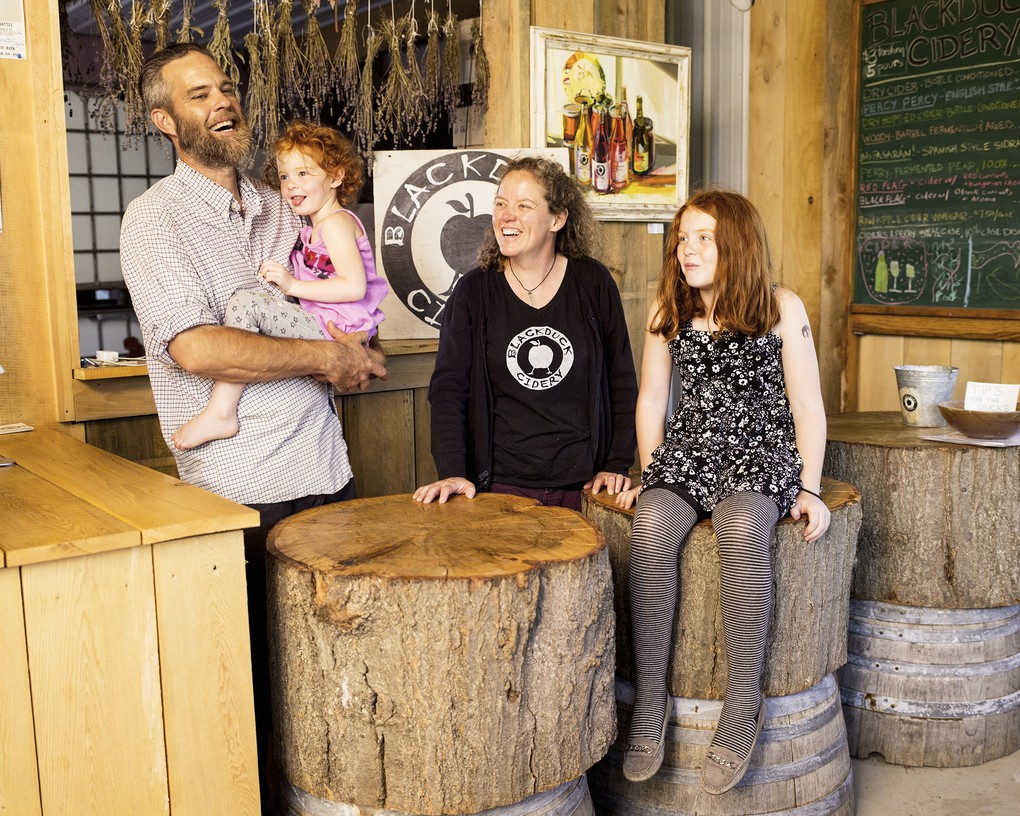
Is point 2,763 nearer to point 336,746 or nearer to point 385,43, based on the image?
point 336,746

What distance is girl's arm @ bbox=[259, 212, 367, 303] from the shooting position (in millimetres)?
2484

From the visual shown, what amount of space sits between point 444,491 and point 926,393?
4.94 feet

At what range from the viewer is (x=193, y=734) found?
5.76 ft

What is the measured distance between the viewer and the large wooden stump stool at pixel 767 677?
2.21 meters

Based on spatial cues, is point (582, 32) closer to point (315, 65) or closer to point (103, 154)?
point (315, 65)

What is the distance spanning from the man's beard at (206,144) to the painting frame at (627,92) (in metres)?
1.53

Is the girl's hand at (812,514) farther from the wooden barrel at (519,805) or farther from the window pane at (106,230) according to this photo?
the window pane at (106,230)

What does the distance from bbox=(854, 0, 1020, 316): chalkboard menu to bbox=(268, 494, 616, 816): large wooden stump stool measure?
109 inches

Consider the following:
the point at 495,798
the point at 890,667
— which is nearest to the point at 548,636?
the point at 495,798

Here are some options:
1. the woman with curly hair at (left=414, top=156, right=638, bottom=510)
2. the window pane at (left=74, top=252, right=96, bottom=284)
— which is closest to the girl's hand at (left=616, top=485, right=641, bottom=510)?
the woman with curly hair at (left=414, top=156, right=638, bottom=510)

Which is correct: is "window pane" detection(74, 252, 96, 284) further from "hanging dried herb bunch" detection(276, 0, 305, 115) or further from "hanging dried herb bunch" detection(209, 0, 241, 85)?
"hanging dried herb bunch" detection(209, 0, 241, 85)

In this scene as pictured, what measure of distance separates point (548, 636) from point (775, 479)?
26.6 inches

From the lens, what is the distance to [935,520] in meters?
2.72

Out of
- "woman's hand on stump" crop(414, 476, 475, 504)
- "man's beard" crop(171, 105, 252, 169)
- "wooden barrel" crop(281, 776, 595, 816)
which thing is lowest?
"wooden barrel" crop(281, 776, 595, 816)
